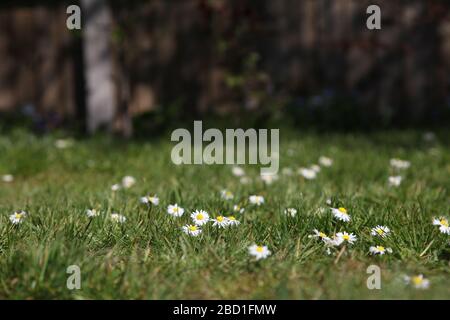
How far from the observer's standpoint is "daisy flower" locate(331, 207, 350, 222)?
245 cm

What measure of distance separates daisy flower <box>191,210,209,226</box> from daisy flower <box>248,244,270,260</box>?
37cm

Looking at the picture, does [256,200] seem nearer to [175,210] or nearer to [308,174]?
[175,210]

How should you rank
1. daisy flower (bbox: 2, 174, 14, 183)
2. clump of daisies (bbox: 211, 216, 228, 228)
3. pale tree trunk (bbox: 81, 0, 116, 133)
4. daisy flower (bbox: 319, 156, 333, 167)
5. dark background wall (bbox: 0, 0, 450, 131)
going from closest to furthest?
clump of daisies (bbox: 211, 216, 228, 228) < daisy flower (bbox: 2, 174, 14, 183) < daisy flower (bbox: 319, 156, 333, 167) < pale tree trunk (bbox: 81, 0, 116, 133) < dark background wall (bbox: 0, 0, 450, 131)

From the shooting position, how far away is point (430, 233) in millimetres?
2396

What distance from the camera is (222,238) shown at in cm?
233

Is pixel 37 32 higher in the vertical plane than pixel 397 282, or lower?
higher

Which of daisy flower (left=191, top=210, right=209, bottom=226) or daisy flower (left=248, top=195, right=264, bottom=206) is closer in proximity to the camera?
daisy flower (left=191, top=210, right=209, bottom=226)

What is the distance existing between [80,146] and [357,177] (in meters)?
2.61

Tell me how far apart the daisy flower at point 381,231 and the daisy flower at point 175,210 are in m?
0.89

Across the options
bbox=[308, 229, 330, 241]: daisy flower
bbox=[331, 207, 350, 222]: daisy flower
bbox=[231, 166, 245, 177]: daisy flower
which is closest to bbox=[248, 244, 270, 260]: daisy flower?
bbox=[308, 229, 330, 241]: daisy flower

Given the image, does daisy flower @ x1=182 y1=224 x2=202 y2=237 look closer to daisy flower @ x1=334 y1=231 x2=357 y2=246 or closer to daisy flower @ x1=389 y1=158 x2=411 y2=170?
daisy flower @ x1=334 y1=231 x2=357 y2=246

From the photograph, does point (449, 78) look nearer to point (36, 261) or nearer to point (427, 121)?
point (427, 121)

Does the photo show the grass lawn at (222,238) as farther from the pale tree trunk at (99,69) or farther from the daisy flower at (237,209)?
the pale tree trunk at (99,69)
